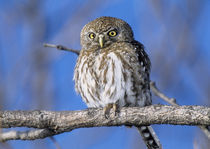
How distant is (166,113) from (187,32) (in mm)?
840

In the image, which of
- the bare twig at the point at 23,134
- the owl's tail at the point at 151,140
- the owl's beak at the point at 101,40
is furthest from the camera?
the owl's beak at the point at 101,40

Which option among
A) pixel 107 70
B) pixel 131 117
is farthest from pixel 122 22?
pixel 131 117

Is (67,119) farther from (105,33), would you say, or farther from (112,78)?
(105,33)

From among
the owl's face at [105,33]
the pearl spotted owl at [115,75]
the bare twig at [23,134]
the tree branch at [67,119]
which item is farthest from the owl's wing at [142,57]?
the bare twig at [23,134]

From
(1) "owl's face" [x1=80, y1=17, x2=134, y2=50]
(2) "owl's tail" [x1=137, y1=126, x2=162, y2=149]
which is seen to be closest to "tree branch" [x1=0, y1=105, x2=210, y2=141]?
(2) "owl's tail" [x1=137, y1=126, x2=162, y2=149]

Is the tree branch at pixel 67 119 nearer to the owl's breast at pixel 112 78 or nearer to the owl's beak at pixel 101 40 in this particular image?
the owl's breast at pixel 112 78

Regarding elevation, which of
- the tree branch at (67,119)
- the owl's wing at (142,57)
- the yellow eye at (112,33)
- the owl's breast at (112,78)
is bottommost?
the tree branch at (67,119)

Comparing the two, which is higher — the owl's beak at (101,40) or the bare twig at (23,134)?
the owl's beak at (101,40)

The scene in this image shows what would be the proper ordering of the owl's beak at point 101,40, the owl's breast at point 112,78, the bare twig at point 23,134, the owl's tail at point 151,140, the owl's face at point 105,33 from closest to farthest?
the bare twig at point 23,134, the owl's breast at point 112,78, the owl's tail at point 151,140, the owl's beak at point 101,40, the owl's face at point 105,33

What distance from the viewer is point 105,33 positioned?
16.5 feet

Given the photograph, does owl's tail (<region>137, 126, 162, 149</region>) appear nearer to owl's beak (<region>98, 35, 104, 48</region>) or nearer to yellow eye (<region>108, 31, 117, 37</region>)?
owl's beak (<region>98, 35, 104, 48</region>)

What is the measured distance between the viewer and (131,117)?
3.48 m

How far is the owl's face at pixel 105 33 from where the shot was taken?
4949 millimetres

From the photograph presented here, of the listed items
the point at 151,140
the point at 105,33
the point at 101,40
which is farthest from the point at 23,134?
the point at 105,33
